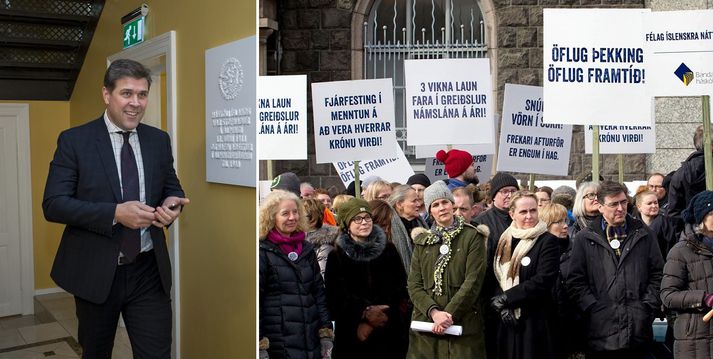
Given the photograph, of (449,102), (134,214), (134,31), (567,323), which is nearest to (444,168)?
(449,102)

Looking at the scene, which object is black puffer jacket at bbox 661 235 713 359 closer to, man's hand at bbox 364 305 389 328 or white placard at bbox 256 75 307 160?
man's hand at bbox 364 305 389 328

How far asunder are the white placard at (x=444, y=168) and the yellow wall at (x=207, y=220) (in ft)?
12.6

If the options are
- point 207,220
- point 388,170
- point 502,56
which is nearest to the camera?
point 207,220

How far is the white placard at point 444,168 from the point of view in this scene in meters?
6.48

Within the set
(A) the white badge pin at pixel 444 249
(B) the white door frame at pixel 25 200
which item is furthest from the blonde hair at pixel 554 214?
(B) the white door frame at pixel 25 200

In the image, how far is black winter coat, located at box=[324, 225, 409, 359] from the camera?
328 centimetres

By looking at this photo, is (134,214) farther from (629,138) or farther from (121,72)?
(629,138)

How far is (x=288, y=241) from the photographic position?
2895 mm

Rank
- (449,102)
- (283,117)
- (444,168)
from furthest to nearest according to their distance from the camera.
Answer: (444,168)
(449,102)
(283,117)

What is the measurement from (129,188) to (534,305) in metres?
1.90

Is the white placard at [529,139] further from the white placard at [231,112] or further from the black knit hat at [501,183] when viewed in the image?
the white placard at [231,112]

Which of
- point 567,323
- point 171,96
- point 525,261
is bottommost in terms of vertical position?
point 567,323

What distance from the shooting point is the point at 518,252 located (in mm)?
3277

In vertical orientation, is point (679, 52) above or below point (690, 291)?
above
